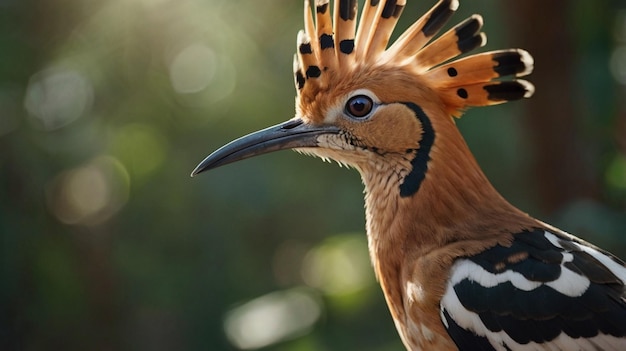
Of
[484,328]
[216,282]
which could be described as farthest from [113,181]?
[484,328]

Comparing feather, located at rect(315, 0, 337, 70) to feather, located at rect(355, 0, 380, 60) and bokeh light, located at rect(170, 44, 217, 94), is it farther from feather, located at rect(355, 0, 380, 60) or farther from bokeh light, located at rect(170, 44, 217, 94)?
bokeh light, located at rect(170, 44, 217, 94)

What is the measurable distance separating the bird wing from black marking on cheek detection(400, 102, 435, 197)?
0.35 m

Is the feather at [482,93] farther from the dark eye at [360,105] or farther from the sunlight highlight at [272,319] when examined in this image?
the sunlight highlight at [272,319]

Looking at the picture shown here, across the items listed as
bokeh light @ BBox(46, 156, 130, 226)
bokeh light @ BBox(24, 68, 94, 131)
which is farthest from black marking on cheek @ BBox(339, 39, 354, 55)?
bokeh light @ BBox(46, 156, 130, 226)

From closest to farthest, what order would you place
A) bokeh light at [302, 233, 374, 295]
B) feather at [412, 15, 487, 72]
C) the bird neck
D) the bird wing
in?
the bird wing < the bird neck < feather at [412, 15, 487, 72] < bokeh light at [302, 233, 374, 295]

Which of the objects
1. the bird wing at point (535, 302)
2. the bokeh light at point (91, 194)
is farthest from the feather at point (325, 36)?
the bokeh light at point (91, 194)

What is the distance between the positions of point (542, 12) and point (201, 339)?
3269mm

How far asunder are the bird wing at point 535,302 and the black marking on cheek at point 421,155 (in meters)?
0.35

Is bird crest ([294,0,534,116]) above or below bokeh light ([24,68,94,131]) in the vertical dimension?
below

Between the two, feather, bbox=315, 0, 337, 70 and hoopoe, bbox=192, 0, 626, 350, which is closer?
hoopoe, bbox=192, 0, 626, 350

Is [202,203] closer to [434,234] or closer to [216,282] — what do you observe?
[216,282]

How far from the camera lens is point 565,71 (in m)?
5.38

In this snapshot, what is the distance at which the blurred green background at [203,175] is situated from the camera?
5.38 metres

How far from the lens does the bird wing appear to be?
2.92 m
